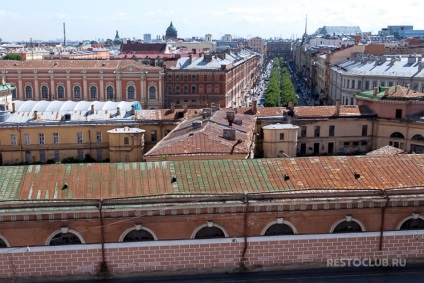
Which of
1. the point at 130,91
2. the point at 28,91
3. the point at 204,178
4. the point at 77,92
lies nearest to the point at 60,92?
the point at 77,92

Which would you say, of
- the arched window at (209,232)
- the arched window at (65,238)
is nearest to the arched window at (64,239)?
the arched window at (65,238)

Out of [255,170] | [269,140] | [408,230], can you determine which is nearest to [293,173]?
[255,170]

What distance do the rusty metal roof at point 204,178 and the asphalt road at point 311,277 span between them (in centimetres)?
389

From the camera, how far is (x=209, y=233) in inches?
966

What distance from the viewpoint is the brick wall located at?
A: 23.7 meters

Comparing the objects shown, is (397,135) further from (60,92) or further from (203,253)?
(60,92)

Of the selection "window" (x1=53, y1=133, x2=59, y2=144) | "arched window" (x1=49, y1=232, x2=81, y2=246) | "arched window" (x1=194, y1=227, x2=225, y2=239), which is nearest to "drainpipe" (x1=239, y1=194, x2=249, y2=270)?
"arched window" (x1=194, y1=227, x2=225, y2=239)

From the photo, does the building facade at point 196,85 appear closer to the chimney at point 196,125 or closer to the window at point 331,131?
the window at point 331,131

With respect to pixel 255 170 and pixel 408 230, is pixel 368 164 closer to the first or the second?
pixel 408 230

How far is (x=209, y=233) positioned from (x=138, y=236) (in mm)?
3321

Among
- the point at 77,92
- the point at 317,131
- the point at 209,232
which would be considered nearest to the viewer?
the point at 209,232

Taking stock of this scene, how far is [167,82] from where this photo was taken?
105688 millimetres

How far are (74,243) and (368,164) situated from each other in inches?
617

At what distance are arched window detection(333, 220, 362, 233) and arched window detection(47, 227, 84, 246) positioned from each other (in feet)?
39.9
